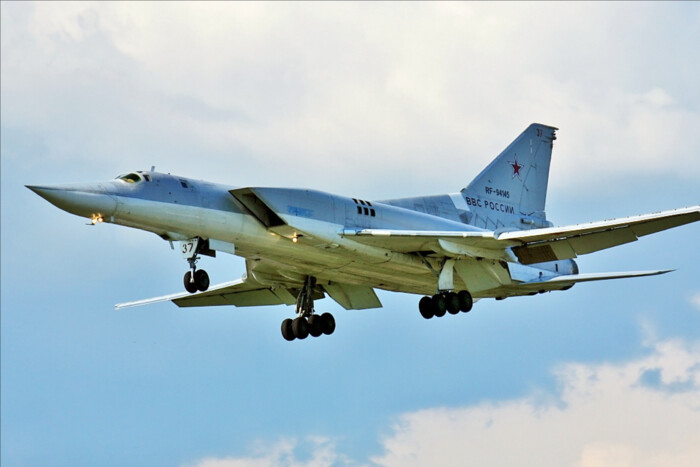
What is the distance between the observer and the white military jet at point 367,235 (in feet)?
108

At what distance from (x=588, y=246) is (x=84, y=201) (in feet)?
44.5

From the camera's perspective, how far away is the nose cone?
31016 millimetres

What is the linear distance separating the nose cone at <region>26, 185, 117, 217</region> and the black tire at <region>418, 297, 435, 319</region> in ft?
31.6

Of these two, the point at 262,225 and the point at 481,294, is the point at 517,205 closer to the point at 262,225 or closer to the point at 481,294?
the point at 481,294

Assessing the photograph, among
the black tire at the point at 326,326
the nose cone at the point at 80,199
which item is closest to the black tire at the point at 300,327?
the black tire at the point at 326,326

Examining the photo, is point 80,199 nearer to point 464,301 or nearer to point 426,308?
point 426,308

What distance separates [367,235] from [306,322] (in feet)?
16.6

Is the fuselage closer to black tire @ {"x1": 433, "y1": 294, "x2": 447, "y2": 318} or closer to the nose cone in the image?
the nose cone

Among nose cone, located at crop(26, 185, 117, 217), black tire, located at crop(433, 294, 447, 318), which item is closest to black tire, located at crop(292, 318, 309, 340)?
black tire, located at crop(433, 294, 447, 318)

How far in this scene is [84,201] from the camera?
31.3 m

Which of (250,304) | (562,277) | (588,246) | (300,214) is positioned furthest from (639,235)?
(250,304)

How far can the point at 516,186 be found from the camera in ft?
138

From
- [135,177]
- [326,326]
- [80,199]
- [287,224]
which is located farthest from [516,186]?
[80,199]

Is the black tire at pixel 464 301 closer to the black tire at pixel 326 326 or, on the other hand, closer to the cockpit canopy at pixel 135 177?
the black tire at pixel 326 326
